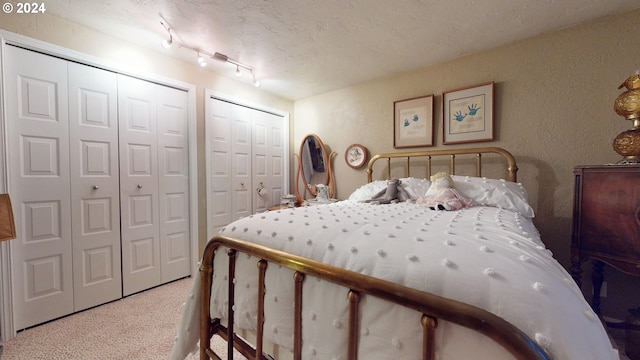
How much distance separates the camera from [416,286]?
60 centimetres

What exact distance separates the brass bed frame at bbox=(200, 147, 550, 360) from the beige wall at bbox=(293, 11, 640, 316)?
207cm

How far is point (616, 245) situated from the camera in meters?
1.34

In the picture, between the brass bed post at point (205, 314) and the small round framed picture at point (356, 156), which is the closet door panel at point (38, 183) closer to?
the brass bed post at point (205, 314)

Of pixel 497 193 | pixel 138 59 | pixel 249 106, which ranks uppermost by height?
pixel 138 59

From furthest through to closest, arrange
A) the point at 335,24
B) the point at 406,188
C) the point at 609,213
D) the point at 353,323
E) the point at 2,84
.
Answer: the point at 406,188, the point at 335,24, the point at 2,84, the point at 609,213, the point at 353,323

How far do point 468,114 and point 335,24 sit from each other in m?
1.47

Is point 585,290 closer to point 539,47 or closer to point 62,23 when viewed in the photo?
point 539,47

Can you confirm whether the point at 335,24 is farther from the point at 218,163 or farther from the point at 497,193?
the point at 218,163

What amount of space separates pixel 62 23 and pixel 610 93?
4046 mm

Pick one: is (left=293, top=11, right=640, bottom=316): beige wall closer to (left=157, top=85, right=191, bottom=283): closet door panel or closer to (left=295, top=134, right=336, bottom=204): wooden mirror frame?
(left=295, top=134, right=336, bottom=204): wooden mirror frame

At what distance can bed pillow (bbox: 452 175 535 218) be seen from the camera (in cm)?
165

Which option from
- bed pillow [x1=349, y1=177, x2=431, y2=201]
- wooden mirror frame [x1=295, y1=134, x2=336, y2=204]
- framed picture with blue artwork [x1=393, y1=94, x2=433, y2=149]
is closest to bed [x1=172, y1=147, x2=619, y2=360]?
bed pillow [x1=349, y1=177, x2=431, y2=201]

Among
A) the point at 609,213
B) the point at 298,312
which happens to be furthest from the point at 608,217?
the point at 298,312

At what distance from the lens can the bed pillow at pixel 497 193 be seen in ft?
5.41
